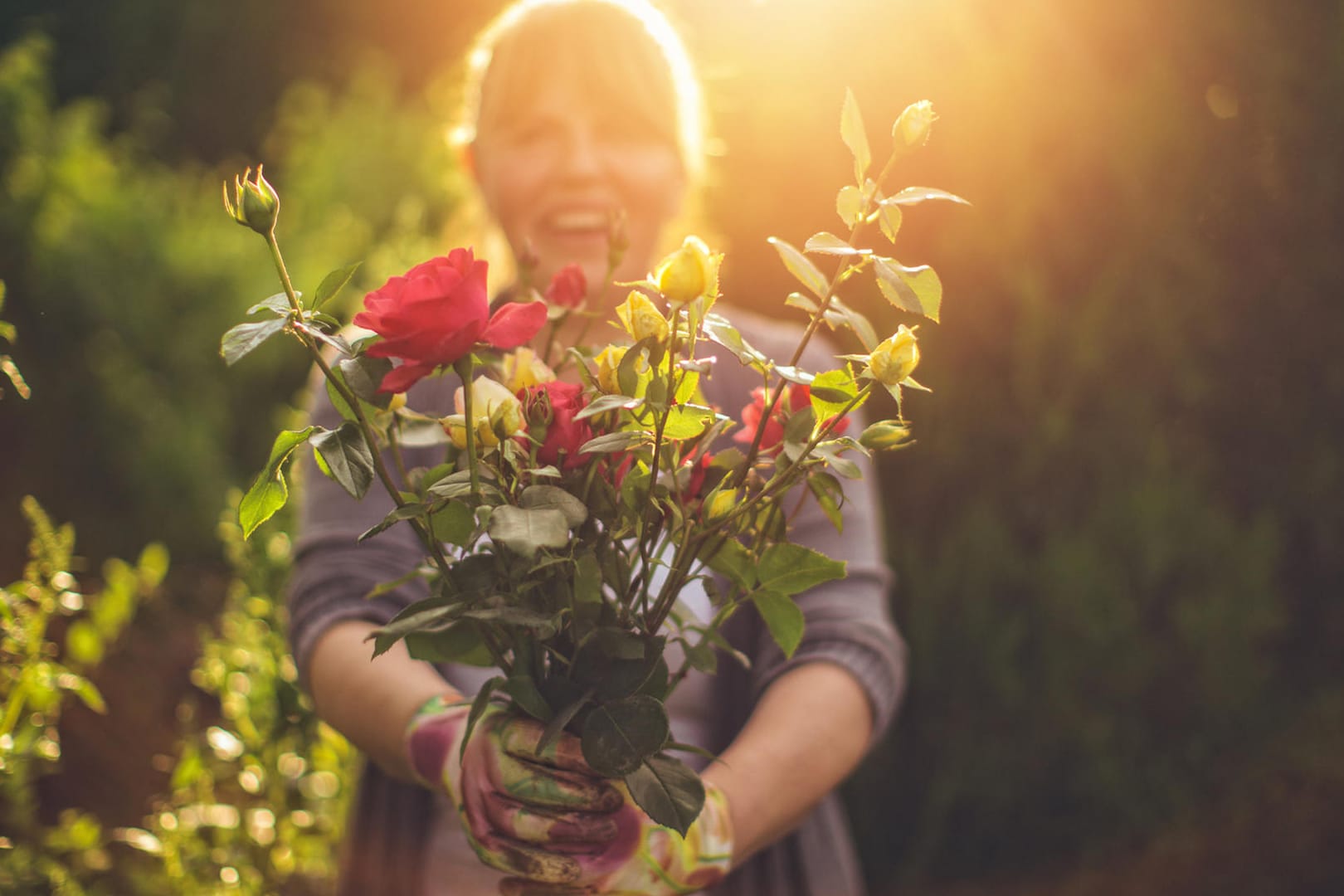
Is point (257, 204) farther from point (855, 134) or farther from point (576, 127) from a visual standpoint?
point (576, 127)

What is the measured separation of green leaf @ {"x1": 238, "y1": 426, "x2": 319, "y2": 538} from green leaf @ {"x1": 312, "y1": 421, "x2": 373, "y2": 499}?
19mm

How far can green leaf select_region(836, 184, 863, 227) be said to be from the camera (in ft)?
2.29

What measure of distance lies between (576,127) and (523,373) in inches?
27.6

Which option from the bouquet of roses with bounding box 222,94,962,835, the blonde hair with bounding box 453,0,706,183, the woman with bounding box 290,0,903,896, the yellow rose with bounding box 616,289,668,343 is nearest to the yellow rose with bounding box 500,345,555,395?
the bouquet of roses with bounding box 222,94,962,835

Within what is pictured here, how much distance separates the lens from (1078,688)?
2.01 m

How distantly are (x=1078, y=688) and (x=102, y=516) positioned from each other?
9.76 feet

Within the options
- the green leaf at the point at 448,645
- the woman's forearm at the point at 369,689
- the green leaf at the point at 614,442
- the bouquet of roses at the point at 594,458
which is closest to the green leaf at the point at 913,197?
the bouquet of roses at the point at 594,458

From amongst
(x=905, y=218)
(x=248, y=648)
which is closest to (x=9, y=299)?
(x=248, y=648)

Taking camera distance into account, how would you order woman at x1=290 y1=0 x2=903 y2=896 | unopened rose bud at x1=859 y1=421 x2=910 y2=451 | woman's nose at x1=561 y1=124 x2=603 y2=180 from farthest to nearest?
woman's nose at x1=561 y1=124 x2=603 y2=180 < woman at x1=290 y1=0 x2=903 y2=896 < unopened rose bud at x1=859 y1=421 x2=910 y2=451

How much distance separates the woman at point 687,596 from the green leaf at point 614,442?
517mm

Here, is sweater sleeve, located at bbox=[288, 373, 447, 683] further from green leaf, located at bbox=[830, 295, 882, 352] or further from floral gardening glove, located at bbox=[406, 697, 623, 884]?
green leaf, located at bbox=[830, 295, 882, 352]

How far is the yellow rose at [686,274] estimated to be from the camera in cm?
65

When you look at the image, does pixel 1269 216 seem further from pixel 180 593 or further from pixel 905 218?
pixel 180 593

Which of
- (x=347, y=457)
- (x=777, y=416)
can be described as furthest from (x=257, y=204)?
(x=777, y=416)
